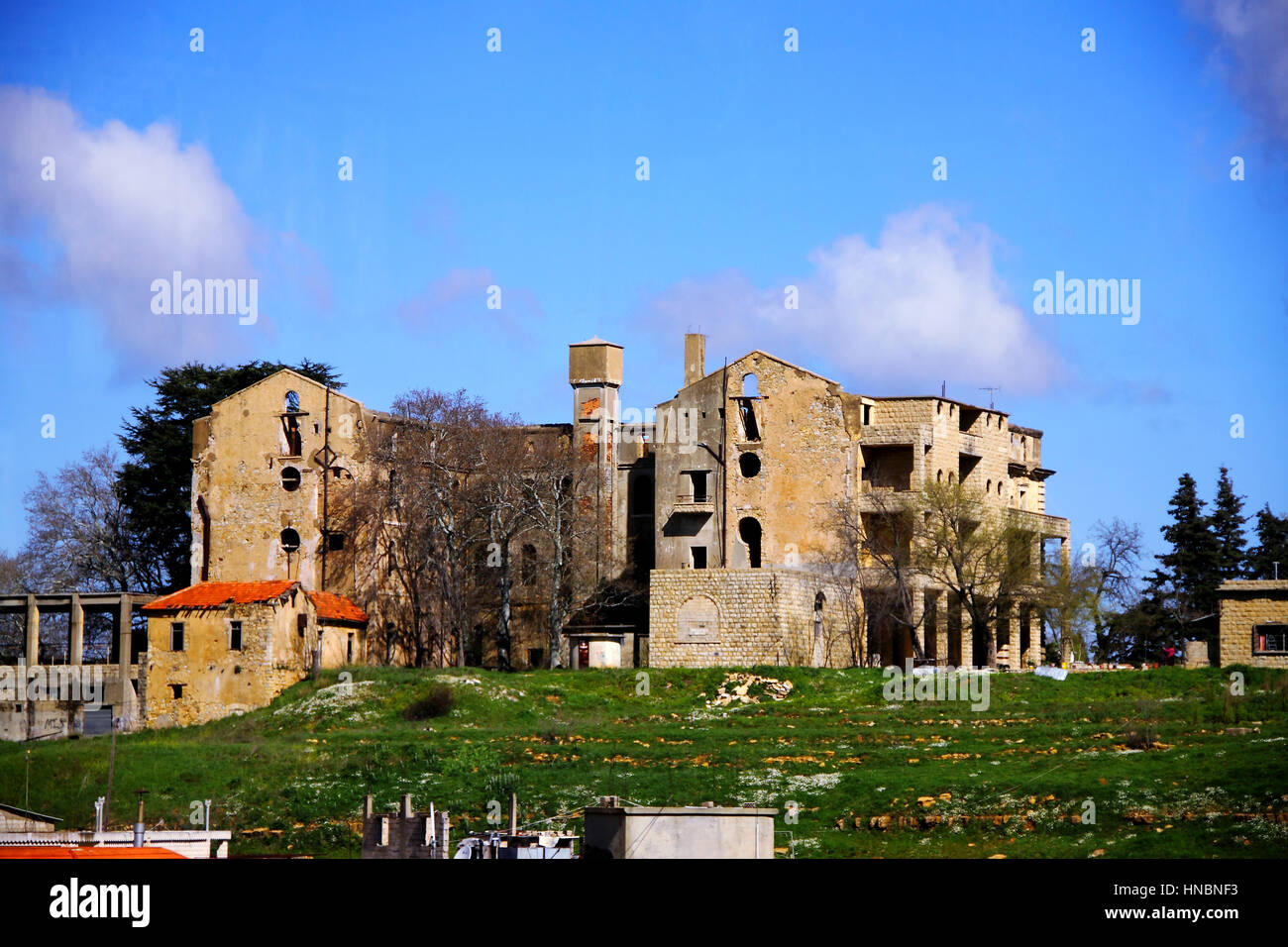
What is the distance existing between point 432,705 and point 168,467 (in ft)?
93.3

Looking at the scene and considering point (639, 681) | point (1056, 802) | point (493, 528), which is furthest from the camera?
point (493, 528)

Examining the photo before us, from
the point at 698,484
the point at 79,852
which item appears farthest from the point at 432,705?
the point at 79,852

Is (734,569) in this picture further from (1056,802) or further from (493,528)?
(1056,802)

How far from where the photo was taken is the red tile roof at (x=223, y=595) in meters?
56.8

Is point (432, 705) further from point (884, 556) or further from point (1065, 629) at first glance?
point (1065, 629)

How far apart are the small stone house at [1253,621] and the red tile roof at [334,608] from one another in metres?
27.0

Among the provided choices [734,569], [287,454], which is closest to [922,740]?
[734,569]

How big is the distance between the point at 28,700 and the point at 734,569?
76.2ft

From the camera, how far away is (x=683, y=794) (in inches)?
1436

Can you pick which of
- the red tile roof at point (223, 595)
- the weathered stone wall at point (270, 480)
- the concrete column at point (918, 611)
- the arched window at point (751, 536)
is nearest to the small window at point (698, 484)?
the arched window at point (751, 536)

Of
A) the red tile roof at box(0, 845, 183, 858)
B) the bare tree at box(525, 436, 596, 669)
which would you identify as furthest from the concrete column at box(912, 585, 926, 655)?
the red tile roof at box(0, 845, 183, 858)

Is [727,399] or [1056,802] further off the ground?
[727,399]

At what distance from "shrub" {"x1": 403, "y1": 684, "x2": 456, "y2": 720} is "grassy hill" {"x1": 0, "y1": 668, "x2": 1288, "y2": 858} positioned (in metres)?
0.30

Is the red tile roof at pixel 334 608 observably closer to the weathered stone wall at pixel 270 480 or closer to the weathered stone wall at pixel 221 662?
the weathered stone wall at pixel 221 662
